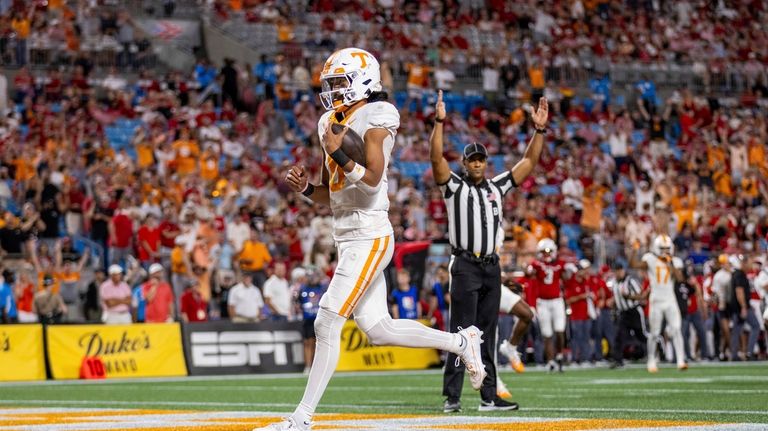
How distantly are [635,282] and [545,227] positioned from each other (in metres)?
2.14

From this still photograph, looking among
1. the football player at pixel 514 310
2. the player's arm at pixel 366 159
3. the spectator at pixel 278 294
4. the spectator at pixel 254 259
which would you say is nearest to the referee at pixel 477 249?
the football player at pixel 514 310

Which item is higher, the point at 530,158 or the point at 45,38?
the point at 45,38

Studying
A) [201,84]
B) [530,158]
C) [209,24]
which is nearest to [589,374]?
[530,158]

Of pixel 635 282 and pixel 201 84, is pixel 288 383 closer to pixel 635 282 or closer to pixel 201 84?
pixel 635 282

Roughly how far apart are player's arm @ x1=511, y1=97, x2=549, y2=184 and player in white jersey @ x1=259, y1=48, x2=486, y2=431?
2500 millimetres

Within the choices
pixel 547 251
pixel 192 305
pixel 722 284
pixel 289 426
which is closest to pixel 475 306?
pixel 289 426

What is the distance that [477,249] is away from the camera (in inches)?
395

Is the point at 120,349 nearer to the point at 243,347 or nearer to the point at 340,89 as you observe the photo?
the point at 243,347

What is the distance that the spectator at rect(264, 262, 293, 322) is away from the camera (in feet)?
67.5

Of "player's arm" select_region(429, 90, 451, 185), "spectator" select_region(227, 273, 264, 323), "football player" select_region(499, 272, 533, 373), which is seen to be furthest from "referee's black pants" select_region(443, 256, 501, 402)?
"spectator" select_region(227, 273, 264, 323)

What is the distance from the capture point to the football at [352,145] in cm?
718

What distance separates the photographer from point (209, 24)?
99.2ft

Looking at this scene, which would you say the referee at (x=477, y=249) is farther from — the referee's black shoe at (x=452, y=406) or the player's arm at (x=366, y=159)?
the player's arm at (x=366, y=159)

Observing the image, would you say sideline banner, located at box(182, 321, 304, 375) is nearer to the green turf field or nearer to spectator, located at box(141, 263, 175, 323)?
A: spectator, located at box(141, 263, 175, 323)
